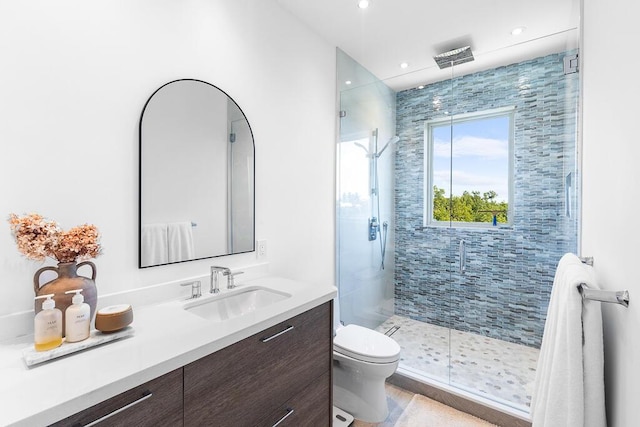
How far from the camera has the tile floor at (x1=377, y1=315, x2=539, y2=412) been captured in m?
2.11

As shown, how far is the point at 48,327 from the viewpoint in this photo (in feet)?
2.81

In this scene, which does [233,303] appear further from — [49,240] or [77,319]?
[49,240]

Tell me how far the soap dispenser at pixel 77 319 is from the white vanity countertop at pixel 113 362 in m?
0.06

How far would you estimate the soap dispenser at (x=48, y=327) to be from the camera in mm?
841

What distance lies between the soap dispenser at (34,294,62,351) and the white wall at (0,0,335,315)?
0.26 metres

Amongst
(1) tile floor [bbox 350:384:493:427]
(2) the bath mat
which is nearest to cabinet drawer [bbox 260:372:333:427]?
(1) tile floor [bbox 350:384:493:427]

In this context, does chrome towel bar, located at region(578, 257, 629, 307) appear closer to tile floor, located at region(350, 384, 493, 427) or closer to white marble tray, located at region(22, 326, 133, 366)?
white marble tray, located at region(22, 326, 133, 366)

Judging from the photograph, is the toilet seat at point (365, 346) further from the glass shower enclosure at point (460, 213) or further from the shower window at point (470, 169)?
the shower window at point (470, 169)

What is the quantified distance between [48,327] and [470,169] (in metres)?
2.95

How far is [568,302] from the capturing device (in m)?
0.78

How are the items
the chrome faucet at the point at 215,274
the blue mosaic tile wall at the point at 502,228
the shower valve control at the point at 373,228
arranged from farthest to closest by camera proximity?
the shower valve control at the point at 373,228 → the blue mosaic tile wall at the point at 502,228 → the chrome faucet at the point at 215,274

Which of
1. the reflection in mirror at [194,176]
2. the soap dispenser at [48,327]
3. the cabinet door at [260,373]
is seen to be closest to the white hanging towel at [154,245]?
the reflection in mirror at [194,176]

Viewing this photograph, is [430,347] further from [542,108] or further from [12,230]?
[12,230]

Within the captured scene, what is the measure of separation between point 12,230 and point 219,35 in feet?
4.12
